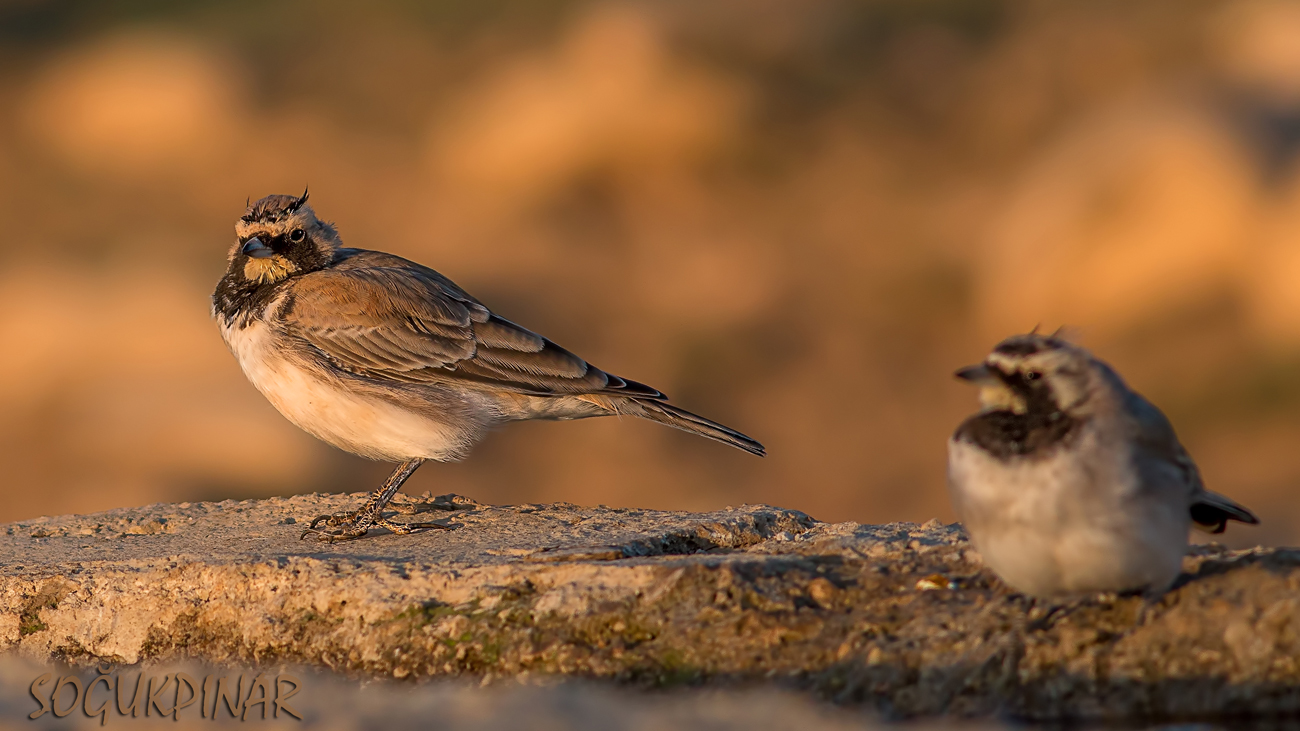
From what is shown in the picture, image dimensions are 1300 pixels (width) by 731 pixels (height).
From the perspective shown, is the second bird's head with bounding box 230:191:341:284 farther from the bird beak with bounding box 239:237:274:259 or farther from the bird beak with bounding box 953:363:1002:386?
the bird beak with bounding box 953:363:1002:386

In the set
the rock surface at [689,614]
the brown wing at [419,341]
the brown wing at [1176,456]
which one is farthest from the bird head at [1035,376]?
Result: the brown wing at [419,341]

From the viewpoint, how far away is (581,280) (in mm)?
22328

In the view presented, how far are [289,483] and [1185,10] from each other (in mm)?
20814

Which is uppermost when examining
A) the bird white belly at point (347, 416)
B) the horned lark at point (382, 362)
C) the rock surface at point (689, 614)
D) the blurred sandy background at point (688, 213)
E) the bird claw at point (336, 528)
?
the blurred sandy background at point (688, 213)

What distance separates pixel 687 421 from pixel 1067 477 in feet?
13.4

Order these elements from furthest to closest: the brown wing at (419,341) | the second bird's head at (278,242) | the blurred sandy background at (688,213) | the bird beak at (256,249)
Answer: the blurred sandy background at (688,213) < the second bird's head at (278,242) < the bird beak at (256,249) < the brown wing at (419,341)

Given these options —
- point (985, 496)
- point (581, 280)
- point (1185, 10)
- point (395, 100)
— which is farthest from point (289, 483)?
point (1185, 10)

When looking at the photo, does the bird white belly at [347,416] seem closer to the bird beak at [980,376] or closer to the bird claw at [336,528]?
the bird claw at [336,528]

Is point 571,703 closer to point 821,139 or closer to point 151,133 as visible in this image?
point 821,139

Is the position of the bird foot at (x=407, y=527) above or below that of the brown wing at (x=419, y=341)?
below

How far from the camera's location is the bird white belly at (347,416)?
314 inches

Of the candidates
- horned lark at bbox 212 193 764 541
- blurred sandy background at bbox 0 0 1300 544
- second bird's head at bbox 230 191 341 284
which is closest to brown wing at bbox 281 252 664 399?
horned lark at bbox 212 193 764 541

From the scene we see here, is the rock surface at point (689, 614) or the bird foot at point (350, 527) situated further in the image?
the bird foot at point (350, 527)

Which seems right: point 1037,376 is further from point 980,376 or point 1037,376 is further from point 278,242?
point 278,242
